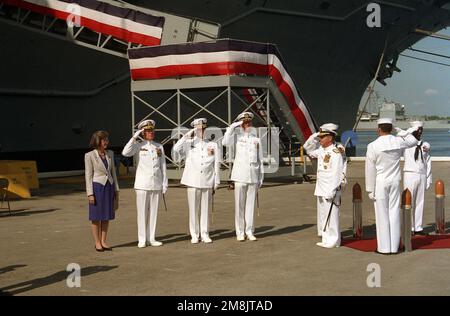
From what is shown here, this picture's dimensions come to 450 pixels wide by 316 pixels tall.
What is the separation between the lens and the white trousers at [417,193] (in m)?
9.51

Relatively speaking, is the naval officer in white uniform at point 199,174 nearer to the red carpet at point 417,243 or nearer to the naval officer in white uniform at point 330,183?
the naval officer in white uniform at point 330,183

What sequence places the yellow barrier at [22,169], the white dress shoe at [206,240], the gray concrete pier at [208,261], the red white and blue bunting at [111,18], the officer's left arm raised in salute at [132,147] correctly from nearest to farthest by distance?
the gray concrete pier at [208,261] < the officer's left arm raised in salute at [132,147] < the white dress shoe at [206,240] < the yellow barrier at [22,169] < the red white and blue bunting at [111,18]

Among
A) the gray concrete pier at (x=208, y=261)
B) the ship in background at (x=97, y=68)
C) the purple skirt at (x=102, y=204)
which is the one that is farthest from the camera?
the ship in background at (x=97, y=68)

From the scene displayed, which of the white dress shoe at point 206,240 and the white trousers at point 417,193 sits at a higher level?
→ the white trousers at point 417,193

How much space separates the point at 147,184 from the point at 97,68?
14.8 metres

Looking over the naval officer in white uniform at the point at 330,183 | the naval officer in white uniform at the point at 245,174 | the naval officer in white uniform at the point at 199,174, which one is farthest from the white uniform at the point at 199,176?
the naval officer in white uniform at the point at 330,183

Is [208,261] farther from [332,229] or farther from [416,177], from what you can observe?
[416,177]

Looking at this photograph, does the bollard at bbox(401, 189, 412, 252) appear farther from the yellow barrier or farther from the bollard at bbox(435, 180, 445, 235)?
the yellow barrier

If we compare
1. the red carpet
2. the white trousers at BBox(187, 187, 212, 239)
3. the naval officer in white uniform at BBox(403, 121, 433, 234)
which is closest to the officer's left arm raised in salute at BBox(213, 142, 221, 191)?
the white trousers at BBox(187, 187, 212, 239)

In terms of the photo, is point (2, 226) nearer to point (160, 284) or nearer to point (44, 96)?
point (160, 284)

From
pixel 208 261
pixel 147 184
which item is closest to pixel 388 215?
pixel 208 261

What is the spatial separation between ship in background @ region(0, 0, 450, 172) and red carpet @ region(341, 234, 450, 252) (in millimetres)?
14496
